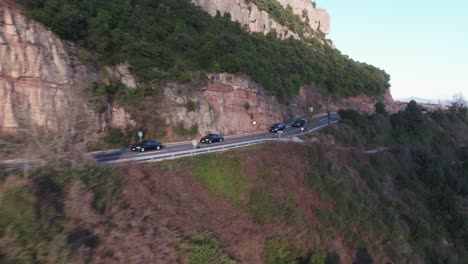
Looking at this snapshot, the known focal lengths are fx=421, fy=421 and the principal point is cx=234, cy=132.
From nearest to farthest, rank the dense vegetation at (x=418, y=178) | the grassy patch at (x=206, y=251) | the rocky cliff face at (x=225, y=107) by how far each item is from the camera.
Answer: the grassy patch at (x=206, y=251) < the dense vegetation at (x=418, y=178) < the rocky cliff face at (x=225, y=107)

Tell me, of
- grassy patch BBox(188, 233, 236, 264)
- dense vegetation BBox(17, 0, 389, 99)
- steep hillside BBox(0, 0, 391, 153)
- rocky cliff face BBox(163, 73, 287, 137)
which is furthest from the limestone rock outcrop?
grassy patch BBox(188, 233, 236, 264)

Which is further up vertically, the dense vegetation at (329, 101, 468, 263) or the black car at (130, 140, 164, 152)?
the black car at (130, 140, 164, 152)

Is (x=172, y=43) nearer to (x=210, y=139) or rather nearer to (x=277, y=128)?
(x=210, y=139)

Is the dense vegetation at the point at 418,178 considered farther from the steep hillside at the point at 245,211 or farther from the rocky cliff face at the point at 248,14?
the rocky cliff face at the point at 248,14

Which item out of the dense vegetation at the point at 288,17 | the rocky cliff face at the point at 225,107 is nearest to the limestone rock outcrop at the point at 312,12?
the dense vegetation at the point at 288,17

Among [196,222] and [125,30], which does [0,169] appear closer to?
[196,222]

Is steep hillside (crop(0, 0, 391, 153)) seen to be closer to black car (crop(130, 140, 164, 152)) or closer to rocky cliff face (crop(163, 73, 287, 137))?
rocky cliff face (crop(163, 73, 287, 137))

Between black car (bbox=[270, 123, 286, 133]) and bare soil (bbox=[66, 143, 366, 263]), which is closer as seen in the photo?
bare soil (bbox=[66, 143, 366, 263])
